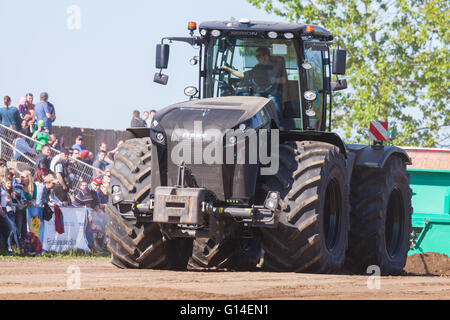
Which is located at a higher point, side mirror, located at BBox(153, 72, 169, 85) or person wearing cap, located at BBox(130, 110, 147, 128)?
side mirror, located at BBox(153, 72, 169, 85)

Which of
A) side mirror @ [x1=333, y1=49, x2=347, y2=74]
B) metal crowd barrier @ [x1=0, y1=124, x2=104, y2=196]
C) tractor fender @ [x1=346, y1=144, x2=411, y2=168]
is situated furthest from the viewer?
metal crowd barrier @ [x1=0, y1=124, x2=104, y2=196]

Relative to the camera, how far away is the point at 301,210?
10.6m

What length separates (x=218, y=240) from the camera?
34.5 ft

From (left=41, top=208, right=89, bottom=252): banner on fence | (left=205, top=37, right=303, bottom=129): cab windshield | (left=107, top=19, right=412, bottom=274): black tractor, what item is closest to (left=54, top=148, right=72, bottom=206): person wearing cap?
(left=41, top=208, right=89, bottom=252): banner on fence

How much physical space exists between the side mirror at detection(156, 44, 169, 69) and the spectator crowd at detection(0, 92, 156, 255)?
5388mm

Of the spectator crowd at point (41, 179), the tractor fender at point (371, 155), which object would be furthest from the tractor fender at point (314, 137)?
the spectator crowd at point (41, 179)

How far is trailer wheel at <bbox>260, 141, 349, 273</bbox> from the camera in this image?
34.9 ft

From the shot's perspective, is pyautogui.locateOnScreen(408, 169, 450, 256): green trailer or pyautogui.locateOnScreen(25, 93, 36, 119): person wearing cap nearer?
pyautogui.locateOnScreen(408, 169, 450, 256): green trailer

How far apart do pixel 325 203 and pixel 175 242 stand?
1.87 meters

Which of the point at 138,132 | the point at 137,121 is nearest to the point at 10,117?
the point at 137,121

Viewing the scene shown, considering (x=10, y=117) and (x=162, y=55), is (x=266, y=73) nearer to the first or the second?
(x=162, y=55)
